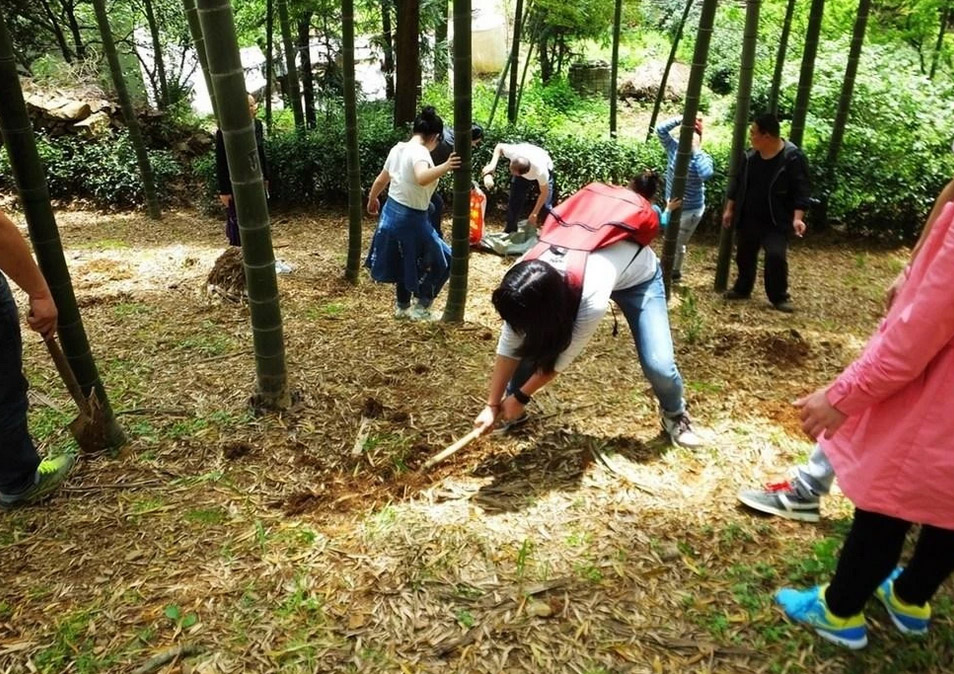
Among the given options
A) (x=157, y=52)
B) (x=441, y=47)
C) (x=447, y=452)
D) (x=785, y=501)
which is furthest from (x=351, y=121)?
(x=441, y=47)

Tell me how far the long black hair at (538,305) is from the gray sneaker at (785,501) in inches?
41.6

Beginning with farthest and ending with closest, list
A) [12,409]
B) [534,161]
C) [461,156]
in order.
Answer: [534,161], [461,156], [12,409]

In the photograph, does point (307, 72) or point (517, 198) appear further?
point (307, 72)

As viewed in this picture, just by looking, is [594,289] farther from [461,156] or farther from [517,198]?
[517,198]

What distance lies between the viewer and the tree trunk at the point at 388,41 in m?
11.1

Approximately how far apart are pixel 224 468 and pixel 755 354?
337 cm

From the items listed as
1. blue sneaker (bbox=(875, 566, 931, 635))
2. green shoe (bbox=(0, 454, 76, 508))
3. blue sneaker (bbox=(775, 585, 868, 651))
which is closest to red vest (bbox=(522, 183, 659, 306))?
blue sneaker (bbox=(775, 585, 868, 651))

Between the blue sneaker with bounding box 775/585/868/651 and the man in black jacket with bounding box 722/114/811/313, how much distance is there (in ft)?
11.8

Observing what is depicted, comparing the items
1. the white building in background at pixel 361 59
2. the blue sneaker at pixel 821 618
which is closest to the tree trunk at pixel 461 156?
the blue sneaker at pixel 821 618

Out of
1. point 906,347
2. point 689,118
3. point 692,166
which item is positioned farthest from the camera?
point 692,166

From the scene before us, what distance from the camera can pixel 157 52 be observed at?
10891 mm

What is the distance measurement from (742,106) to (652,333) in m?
3.07

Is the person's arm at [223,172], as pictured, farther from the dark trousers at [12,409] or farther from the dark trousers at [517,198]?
the dark trousers at [12,409]

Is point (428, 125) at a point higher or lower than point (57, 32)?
lower
